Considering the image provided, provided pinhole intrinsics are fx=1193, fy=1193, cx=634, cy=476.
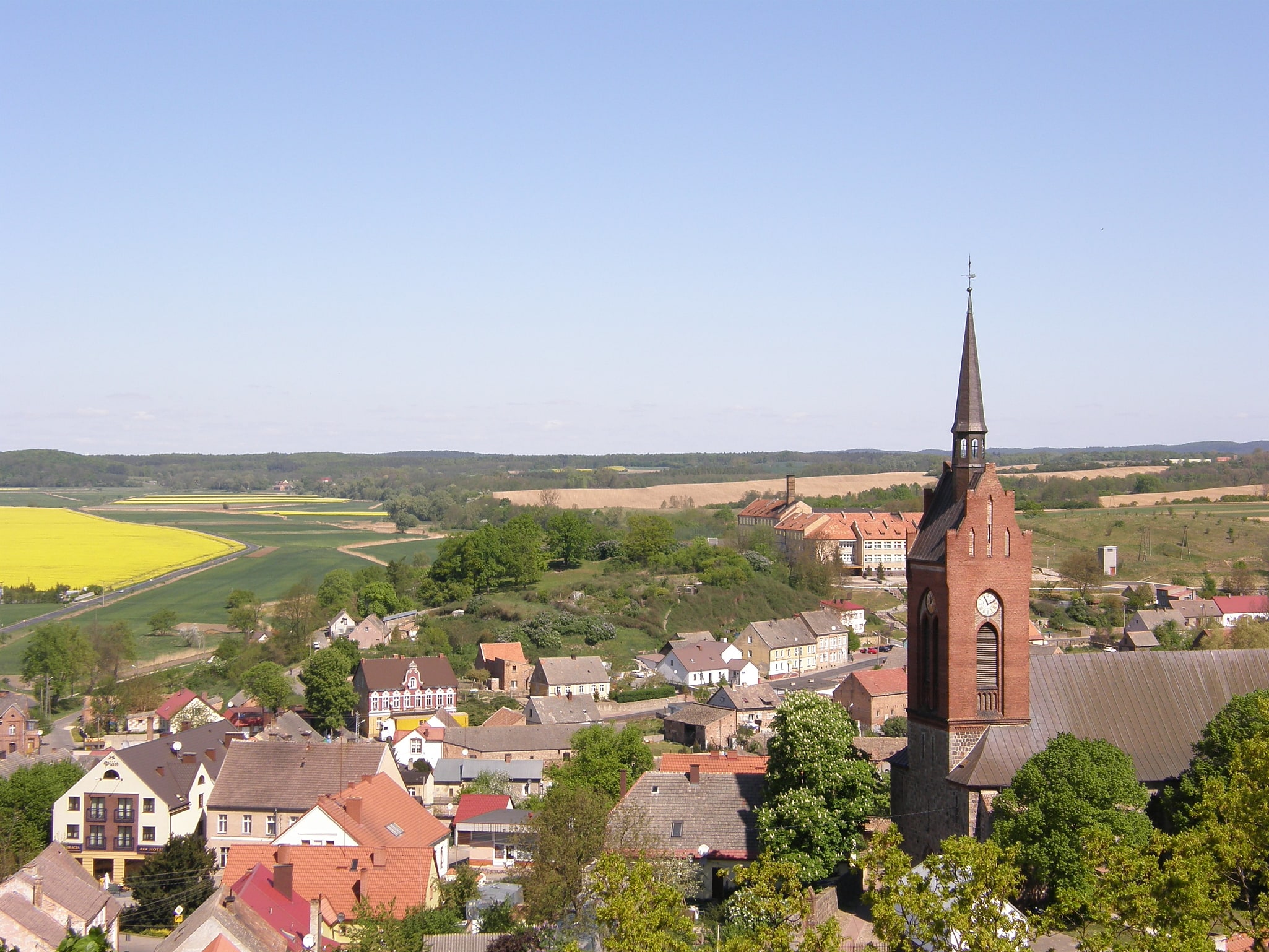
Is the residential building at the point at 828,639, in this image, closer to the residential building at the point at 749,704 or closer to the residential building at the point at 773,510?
the residential building at the point at 749,704

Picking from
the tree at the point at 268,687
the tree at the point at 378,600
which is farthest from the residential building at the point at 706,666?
the tree at the point at 268,687

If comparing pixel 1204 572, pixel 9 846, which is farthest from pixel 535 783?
pixel 1204 572

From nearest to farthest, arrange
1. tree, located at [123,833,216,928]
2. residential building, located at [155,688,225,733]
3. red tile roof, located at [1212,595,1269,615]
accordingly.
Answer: tree, located at [123,833,216,928], residential building, located at [155,688,225,733], red tile roof, located at [1212,595,1269,615]

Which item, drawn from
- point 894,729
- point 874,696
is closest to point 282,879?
point 894,729

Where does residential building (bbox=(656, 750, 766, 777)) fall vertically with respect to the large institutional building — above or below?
below

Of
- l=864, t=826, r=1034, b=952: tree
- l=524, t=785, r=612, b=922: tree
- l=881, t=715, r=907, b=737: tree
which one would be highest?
l=864, t=826, r=1034, b=952: tree

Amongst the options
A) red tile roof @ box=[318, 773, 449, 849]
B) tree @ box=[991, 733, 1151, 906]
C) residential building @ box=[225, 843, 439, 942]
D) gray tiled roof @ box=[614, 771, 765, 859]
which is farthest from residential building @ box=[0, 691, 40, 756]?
tree @ box=[991, 733, 1151, 906]

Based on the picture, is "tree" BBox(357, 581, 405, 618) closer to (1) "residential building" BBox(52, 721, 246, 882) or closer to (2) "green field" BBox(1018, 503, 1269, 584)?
(1) "residential building" BBox(52, 721, 246, 882)
